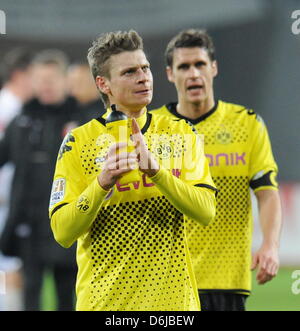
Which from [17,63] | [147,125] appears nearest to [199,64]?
[147,125]

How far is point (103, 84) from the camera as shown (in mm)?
3738

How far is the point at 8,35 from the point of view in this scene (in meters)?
15.5

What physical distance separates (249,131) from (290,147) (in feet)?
31.9

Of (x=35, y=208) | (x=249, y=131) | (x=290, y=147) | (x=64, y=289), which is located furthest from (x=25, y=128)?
(x=290, y=147)

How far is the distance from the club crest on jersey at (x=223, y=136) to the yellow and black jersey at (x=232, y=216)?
0.01 metres

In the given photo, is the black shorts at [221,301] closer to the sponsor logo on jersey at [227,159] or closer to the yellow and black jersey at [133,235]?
the sponsor logo on jersey at [227,159]

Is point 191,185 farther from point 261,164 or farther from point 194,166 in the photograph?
point 261,164

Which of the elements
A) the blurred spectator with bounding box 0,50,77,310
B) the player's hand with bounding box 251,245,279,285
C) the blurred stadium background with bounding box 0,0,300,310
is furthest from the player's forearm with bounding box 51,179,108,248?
the blurred stadium background with bounding box 0,0,300,310

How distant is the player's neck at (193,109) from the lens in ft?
15.9

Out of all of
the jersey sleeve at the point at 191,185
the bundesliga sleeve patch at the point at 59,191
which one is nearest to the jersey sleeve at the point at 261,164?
the jersey sleeve at the point at 191,185

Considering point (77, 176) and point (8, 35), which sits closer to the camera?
point (77, 176)

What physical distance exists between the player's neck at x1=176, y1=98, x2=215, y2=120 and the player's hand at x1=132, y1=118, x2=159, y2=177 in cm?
158

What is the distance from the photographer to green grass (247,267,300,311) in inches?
357

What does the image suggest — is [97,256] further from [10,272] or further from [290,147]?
[290,147]
